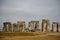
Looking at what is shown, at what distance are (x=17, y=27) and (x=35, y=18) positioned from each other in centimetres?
34

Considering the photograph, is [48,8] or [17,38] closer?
[17,38]

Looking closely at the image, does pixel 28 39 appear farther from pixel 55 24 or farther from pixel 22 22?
pixel 55 24


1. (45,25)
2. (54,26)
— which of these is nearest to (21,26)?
(45,25)

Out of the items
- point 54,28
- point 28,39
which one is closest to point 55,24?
point 54,28

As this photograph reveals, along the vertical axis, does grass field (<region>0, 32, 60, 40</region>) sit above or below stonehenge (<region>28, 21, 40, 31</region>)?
below

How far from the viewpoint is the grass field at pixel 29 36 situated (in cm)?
222

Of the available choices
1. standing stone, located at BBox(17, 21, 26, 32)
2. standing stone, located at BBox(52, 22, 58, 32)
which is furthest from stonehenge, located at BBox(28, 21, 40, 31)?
standing stone, located at BBox(52, 22, 58, 32)

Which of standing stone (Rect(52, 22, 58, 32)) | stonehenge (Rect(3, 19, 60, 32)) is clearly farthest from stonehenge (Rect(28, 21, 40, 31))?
standing stone (Rect(52, 22, 58, 32))

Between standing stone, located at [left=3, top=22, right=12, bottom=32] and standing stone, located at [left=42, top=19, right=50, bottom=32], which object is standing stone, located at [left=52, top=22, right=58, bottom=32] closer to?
standing stone, located at [left=42, top=19, right=50, bottom=32]

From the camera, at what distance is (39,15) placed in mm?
2371

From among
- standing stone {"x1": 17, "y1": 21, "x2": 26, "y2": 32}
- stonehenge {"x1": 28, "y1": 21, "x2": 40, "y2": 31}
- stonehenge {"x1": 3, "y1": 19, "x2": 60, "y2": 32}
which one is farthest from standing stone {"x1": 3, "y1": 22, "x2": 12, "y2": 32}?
stonehenge {"x1": 28, "y1": 21, "x2": 40, "y2": 31}

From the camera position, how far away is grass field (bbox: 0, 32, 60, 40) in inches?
87.5

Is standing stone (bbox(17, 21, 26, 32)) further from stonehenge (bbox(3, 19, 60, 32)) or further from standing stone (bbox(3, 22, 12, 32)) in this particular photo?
standing stone (bbox(3, 22, 12, 32))

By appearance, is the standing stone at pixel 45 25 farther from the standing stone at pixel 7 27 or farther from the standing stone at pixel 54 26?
the standing stone at pixel 7 27
